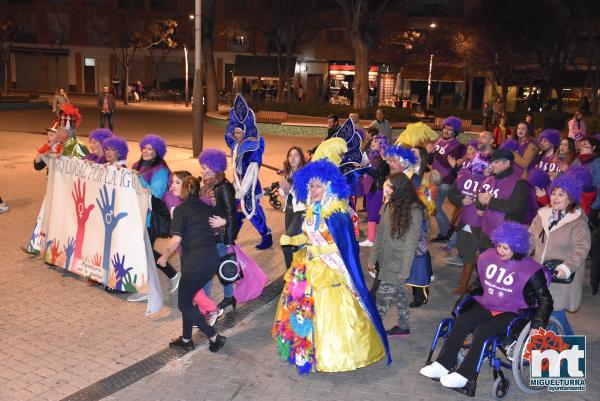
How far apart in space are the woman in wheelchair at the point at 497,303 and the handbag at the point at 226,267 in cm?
204

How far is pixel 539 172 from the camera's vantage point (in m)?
8.39

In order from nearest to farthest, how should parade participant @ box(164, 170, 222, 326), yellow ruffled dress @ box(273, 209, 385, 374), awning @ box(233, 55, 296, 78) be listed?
yellow ruffled dress @ box(273, 209, 385, 374) → parade participant @ box(164, 170, 222, 326) → awning @ box(233, 55, 296, 78)

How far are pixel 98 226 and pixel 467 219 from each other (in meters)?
4.39

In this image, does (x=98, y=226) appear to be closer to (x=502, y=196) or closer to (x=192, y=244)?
(x=192, y=244)

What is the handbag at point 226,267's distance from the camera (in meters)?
6.20

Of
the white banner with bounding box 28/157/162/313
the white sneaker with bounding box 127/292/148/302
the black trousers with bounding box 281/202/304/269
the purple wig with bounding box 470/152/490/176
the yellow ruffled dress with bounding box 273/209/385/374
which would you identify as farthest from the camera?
the purple wig with bounding box 470/152/490/176

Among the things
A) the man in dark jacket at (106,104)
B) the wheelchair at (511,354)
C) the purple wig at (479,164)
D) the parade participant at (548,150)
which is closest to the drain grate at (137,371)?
the wheelchair at (511,354)

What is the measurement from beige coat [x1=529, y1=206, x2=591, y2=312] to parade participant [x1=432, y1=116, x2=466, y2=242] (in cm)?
376

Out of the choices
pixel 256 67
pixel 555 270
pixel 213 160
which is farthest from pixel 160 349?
pixel 256 67

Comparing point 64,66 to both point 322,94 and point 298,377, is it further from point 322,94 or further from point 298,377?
point 298,377

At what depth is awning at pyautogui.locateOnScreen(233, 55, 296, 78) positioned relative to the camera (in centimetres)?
4978

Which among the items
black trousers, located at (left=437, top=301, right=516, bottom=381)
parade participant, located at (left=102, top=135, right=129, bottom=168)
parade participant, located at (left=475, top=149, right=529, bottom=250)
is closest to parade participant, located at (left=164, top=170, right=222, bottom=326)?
parade participant, located at (left=102, top=135, right=129, bottom=168)

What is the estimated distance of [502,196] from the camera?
23.0ft

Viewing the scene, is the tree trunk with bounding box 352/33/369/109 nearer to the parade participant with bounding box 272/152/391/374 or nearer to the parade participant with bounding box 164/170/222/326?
the parade participant with bounding box 164/170/222/326
